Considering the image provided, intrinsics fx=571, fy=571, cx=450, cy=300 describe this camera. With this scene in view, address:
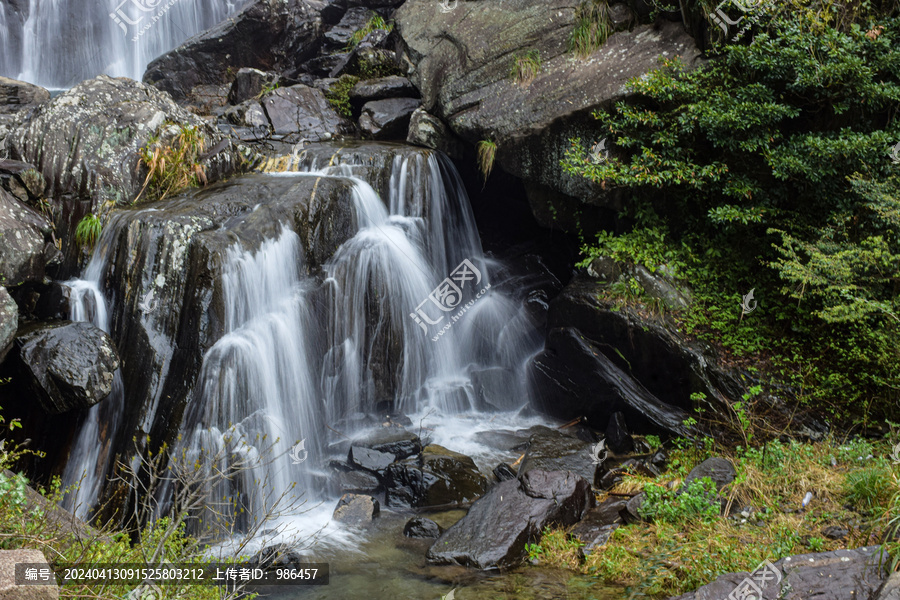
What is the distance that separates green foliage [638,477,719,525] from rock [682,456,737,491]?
0.58 ft

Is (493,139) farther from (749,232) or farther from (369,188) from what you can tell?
(749,232)

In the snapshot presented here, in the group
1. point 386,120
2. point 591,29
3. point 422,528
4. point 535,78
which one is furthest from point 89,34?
point 422,528

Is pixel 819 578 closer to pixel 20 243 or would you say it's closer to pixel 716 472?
pixel 716 472

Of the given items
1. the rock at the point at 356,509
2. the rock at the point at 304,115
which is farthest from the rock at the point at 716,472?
the rock at the point at 304,115

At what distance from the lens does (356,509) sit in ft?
19.4

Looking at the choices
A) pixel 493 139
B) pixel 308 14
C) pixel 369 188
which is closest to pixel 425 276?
pixel 369 188

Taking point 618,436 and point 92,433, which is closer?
point 92,433

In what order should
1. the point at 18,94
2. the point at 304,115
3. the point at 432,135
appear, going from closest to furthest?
the point at 432,135 < the point at 304,115 < the point at 18,94

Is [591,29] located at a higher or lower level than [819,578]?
higher

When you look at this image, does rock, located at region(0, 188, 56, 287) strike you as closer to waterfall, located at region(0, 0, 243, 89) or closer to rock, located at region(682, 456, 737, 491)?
rock, located at region(682, 456, 737, 491)

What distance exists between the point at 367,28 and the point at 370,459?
479 inches

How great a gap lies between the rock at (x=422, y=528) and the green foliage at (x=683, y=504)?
1.91 m

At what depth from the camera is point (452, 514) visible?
5.96 metres

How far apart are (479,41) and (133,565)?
8743 millimetres
